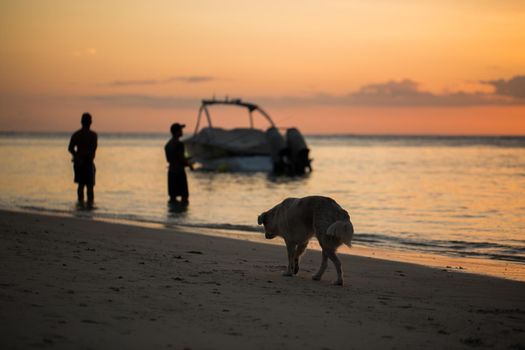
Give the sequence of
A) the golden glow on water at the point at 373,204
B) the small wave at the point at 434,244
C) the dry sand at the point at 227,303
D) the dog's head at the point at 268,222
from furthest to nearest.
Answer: the golden glow on water at the point at 373,204 < the small wave at the point at 434,244 < the dog's head at the point at 268,222 < the dry sand at the point at 227,303

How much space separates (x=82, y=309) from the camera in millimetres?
5488

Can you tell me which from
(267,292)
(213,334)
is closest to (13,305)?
(213,334)

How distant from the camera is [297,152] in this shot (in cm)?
4028

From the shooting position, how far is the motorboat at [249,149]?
39.8 metres

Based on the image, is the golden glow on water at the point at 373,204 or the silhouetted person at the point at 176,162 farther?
the silhouetted person at the point at 176,162

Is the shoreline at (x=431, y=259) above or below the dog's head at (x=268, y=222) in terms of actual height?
below

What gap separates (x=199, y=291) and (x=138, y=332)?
156cm

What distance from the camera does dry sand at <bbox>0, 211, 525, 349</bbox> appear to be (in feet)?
16.4

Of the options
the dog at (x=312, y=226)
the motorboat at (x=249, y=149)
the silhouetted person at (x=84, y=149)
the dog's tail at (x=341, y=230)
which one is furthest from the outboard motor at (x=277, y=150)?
the dog's tail at (x=341, y=230)

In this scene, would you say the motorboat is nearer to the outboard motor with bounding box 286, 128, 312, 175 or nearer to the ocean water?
the outboard motor with bounding box 286, 128, 312, 175

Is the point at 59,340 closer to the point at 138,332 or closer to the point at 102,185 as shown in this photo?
the point at 138,332

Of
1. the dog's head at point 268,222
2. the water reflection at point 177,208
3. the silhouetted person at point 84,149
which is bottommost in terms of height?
the water reflection at point 177,208

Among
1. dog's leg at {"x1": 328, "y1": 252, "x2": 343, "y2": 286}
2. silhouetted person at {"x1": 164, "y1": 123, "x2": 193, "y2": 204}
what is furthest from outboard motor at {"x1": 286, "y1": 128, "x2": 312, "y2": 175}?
dog's leg at {"x1": 328, "y1": 252, "x2": 343, "y2": 286}

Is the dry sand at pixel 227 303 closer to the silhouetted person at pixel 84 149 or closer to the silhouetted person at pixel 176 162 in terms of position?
the silhouetted person at pixel 84 149
